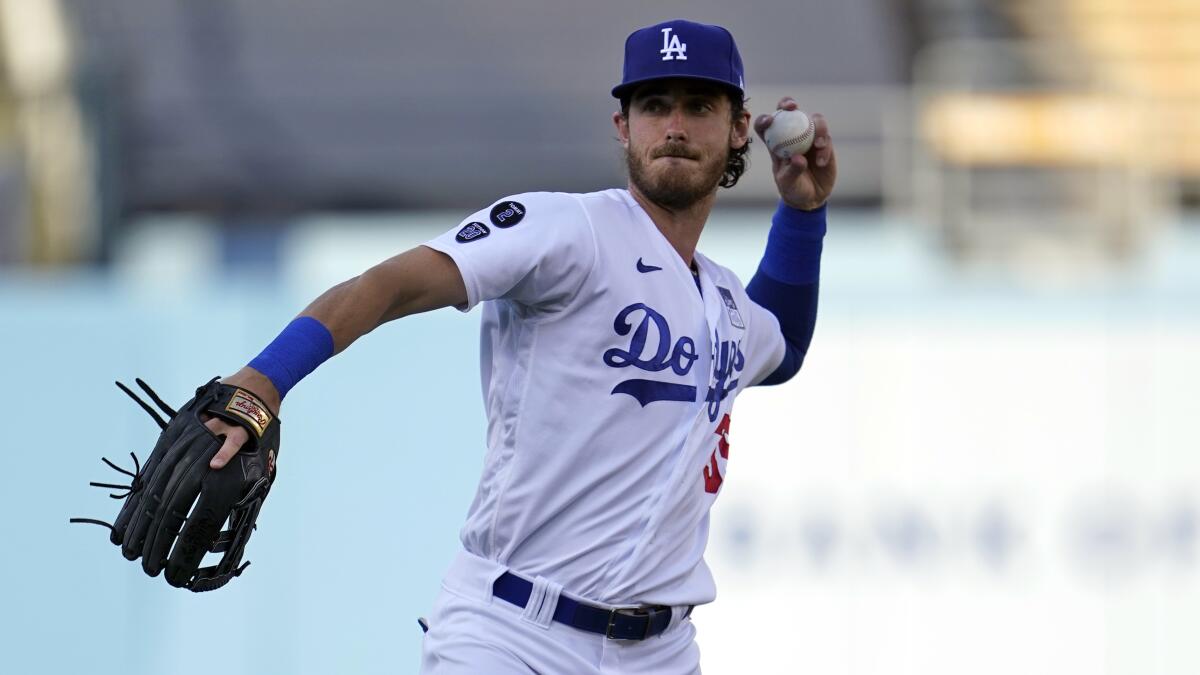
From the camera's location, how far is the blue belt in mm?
3117

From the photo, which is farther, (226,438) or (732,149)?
(732,149)

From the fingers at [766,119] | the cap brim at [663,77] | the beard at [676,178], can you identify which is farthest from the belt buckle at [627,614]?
the fingers at [766,119]

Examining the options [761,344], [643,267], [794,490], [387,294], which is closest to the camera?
[387,294]

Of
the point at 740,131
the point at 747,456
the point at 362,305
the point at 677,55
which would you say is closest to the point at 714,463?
the point at 740,131

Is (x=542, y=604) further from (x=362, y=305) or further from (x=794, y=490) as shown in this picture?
(x=794, y=490)

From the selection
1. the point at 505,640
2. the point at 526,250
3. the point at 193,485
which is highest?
the point at 526,250

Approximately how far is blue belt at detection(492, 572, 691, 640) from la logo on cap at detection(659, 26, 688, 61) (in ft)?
3.57

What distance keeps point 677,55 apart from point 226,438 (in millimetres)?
1225

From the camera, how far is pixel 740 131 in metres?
3.48

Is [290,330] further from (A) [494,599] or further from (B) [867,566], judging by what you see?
(B) [867,566]

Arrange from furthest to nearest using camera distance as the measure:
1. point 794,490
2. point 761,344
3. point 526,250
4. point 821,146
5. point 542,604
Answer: point 794,490 < point 821,146 < point 761,344 < point 542,604 < point 526,250

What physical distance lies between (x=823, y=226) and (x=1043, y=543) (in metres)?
2.87

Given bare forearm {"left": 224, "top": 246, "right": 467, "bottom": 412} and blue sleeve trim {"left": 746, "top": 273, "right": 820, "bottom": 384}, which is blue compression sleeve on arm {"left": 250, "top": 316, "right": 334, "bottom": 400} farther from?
blue sleeve trim {"left": 746, "top": 273, "right": 820, "bottom": 384}

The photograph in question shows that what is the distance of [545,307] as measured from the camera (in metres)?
3.14
